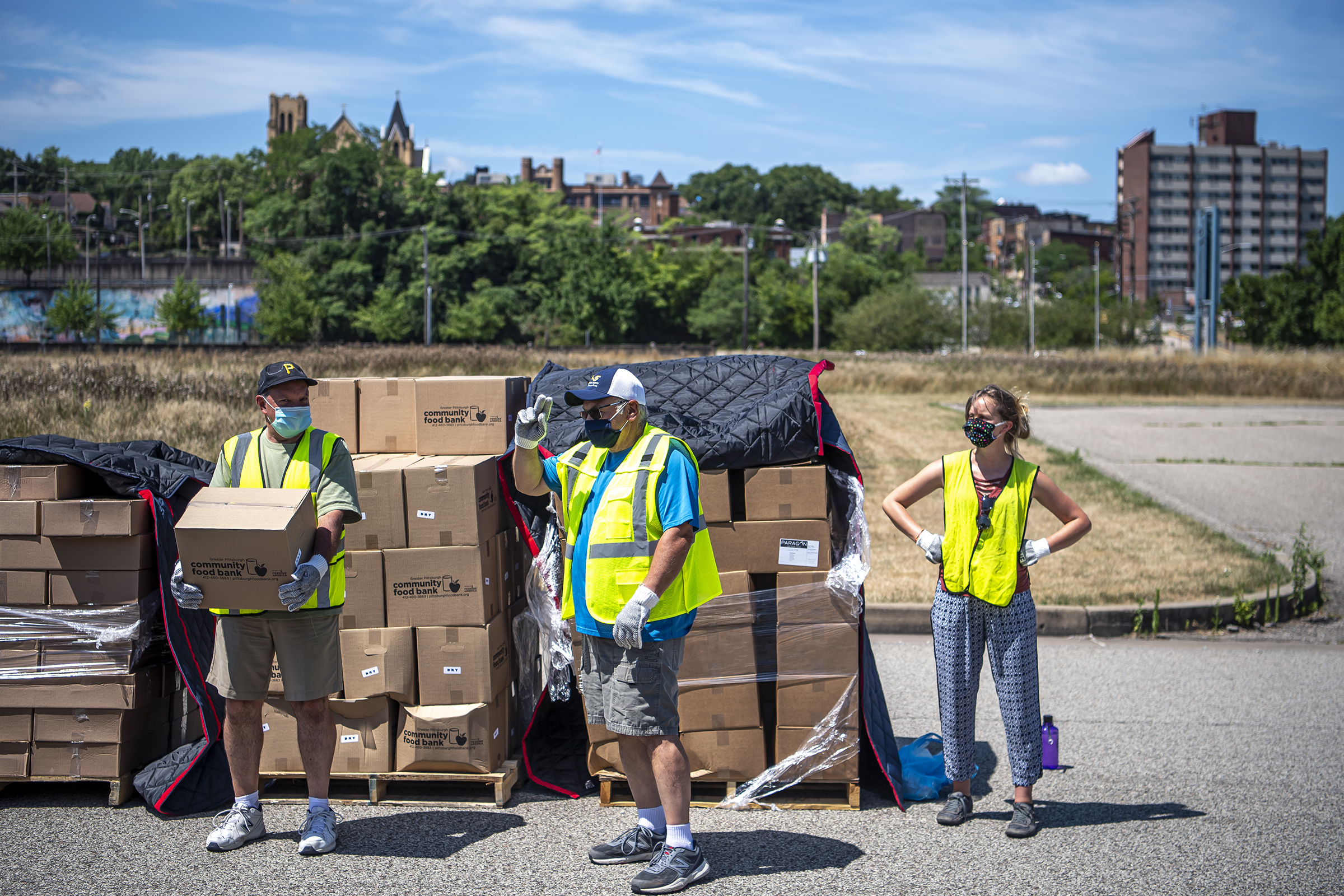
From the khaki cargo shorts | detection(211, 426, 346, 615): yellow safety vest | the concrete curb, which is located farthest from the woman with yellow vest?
the concrete curb

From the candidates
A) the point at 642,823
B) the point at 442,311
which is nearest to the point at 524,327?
the point at 442,311

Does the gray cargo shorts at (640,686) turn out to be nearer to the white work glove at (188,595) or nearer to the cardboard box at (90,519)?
the white work glove at (188,595)

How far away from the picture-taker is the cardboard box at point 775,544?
16.5 feet

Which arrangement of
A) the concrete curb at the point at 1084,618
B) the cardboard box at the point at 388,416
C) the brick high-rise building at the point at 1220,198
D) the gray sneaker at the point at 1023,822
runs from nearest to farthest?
1. the gray sneaker at the point at 1023,822
2. the cardboard box at the point at 388,416
3. the concrete curb at the point at 1084,618
4. the brick high-rise building at the point at 1220,198

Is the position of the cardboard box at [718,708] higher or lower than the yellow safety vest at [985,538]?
lower

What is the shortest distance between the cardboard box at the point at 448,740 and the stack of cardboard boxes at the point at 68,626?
1317 mm

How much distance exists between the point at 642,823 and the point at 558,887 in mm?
441

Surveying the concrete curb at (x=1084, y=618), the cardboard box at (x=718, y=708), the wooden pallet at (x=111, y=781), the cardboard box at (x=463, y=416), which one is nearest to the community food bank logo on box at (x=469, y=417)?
the cardboard box at (x=463, y=416)

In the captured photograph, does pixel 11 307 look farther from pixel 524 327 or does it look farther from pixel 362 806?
pixel 362 806

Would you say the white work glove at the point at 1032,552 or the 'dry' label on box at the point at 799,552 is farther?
the 'dry' label on box at the point at 799,552

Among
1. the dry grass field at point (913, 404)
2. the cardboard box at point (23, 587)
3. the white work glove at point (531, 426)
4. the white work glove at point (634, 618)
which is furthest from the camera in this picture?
the dry grass field at point (913, 404)

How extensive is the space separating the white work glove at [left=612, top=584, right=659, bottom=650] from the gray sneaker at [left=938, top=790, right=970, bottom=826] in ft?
6.07

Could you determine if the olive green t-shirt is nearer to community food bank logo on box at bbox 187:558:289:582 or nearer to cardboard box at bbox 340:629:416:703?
community food bank logo on box at bbox 187:558:289:582

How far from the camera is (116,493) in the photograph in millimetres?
5000
